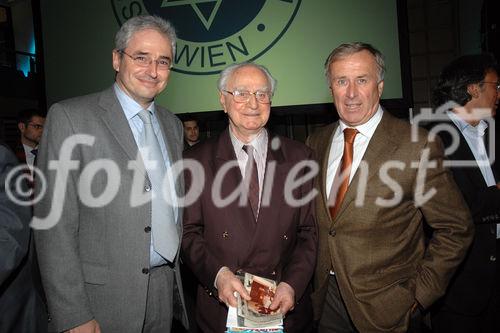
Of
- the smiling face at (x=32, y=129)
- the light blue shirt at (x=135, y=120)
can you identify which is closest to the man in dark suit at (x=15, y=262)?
the light blue shirt at (x=135, y=120)

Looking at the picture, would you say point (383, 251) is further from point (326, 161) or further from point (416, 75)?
point (416, 75)

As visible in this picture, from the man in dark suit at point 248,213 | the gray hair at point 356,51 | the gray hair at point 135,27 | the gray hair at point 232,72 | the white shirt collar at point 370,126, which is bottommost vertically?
the man in dark suit at point 248,213

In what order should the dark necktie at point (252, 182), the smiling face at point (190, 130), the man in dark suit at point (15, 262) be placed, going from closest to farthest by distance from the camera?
the man in dark suit at point (15, 262)
the dark necktie at point (252, 182)
the smiling face at point (190, 130)

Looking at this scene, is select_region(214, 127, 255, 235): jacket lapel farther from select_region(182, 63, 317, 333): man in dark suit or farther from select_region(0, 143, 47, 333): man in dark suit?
select_region(0, 143, 47, 333): man in dark suit

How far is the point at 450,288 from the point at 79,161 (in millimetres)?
2084

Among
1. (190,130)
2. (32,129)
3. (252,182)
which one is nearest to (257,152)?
(252,182)

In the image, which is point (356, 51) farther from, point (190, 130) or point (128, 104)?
point (190, 130)

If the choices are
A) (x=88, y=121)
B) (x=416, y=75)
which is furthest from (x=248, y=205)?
(x=416, y=75)

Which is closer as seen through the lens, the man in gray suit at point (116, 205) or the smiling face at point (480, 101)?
the man in gray suit at point (116, 205)

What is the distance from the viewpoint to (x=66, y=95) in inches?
172

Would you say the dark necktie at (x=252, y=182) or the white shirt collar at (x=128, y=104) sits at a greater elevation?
the white shirt collar at (x=128, y=104)

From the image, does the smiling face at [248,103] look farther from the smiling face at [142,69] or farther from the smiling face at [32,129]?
the smiling face at [32,129]

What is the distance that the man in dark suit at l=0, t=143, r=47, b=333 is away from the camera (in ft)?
4.56

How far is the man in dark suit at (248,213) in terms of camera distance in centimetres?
175
